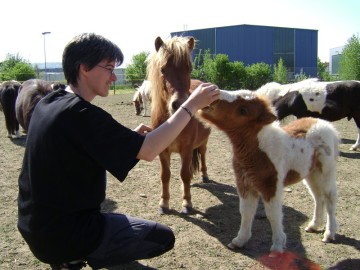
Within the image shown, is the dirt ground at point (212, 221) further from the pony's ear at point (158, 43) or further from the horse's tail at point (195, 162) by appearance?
the pony's ear at point (158, 43)

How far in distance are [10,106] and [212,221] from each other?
29.2 feet

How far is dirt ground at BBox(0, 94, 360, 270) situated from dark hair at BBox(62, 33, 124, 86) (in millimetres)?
1902

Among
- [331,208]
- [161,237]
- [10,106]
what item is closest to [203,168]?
[331,208]

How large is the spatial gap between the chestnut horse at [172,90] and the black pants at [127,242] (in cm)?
181

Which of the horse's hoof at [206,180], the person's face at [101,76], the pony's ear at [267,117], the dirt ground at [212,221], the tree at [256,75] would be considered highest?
the tree at [256,75]

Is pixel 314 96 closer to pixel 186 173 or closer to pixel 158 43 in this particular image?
pixel 186 173

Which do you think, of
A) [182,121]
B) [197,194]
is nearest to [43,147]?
[182,121]

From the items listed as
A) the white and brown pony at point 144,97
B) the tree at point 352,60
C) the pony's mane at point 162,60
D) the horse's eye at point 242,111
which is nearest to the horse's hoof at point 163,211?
the pony's mane at point 162,60

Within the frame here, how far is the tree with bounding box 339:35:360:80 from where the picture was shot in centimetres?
2767

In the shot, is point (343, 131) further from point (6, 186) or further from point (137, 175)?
point (6, 186)

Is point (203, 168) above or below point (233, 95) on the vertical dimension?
below

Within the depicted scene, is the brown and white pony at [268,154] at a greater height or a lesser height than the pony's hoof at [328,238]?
greater

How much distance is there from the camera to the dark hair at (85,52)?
2227mm

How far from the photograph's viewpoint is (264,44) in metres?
48.2
